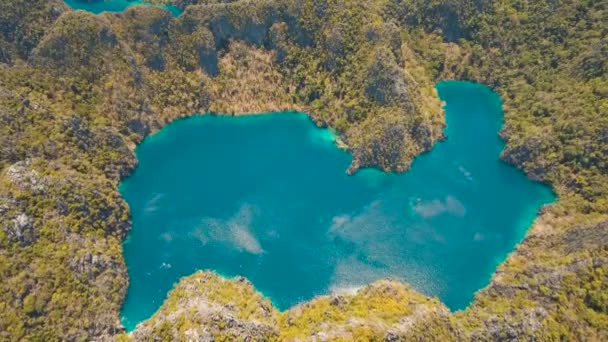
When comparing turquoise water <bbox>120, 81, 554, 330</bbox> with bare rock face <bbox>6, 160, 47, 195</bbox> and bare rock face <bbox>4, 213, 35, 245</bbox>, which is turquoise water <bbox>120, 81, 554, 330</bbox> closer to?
bare rock face <bbox>4, 213, 35, 245</bbox>

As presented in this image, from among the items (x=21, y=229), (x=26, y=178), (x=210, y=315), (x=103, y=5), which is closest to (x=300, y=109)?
(x=26, y=178)

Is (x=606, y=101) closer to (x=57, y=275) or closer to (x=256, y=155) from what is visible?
(x=256, y=155)

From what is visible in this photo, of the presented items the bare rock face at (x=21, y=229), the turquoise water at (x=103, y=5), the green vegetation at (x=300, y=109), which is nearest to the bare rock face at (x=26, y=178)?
the green vegetation at (x=300, y=109)

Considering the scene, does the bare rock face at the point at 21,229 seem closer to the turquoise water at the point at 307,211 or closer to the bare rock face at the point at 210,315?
the turquoise water at the point at 307,211

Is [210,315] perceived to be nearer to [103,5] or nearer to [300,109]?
[300,109]

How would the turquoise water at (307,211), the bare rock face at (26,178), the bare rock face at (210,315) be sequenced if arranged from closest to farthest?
the bare rock face at (210,315)
the bare rock face at (26,178)
the turquoise water at (307,211)

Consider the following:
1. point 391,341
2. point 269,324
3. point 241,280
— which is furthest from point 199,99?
point 391,341
